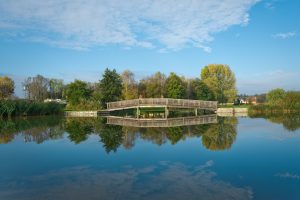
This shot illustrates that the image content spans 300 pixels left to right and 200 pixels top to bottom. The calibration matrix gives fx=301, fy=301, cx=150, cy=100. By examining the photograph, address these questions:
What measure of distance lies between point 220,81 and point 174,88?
32.9ft

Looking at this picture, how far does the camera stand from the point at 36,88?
61.3m

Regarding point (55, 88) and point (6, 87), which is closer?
point (6, 87)

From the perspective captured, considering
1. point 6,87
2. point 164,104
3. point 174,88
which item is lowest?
point 164,104

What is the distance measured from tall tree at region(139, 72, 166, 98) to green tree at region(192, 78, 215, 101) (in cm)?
509

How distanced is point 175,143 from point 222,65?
4055 centimetres

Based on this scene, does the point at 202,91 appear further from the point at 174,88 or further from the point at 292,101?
the point at 292,101

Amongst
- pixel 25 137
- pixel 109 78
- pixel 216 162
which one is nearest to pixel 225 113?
pixel 109 78

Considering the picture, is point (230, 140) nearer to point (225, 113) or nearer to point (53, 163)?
point (53, 163)

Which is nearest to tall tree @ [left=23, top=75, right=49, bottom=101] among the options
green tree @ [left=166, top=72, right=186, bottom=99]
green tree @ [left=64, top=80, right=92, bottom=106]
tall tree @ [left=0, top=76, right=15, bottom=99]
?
tall tree @ [left=0, top=76, right=15, bottom=99]

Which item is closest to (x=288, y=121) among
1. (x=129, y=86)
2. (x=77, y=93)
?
(x=77, y=93)

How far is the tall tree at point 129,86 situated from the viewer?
44.7 meters

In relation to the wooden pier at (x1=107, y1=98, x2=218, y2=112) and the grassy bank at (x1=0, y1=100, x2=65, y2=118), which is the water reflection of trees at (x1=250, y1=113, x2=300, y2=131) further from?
the grassy bank at (x1=0, y1=100, x2=65, y2=118)

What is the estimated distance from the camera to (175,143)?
12.3 meters

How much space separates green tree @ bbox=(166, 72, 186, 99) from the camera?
43825mm
